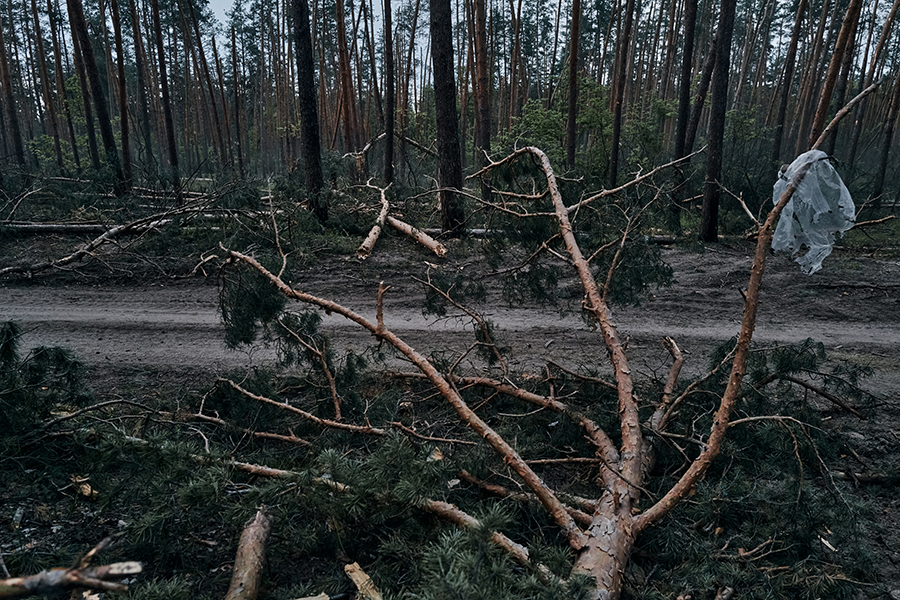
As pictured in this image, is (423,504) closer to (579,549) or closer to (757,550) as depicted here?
(579,549)

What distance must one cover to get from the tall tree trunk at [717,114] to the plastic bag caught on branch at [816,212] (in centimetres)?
800

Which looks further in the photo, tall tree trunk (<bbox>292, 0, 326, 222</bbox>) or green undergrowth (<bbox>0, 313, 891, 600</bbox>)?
tall tree trunk (<bbox>292, 0, 326, 222</bbox>)

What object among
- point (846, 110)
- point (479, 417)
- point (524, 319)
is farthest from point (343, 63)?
point (846, 110)

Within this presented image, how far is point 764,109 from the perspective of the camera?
41.8 m

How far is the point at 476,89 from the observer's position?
18.2 metres

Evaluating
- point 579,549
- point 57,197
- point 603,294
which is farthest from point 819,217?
point 57,197

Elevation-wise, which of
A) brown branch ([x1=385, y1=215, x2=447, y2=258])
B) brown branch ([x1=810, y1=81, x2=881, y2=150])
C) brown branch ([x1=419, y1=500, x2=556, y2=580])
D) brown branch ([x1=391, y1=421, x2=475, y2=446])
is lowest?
brown branch ([x1=419, y1=500, x2=556, y2=580])

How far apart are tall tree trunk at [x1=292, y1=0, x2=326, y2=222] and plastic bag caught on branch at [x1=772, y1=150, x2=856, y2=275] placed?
9.51 m

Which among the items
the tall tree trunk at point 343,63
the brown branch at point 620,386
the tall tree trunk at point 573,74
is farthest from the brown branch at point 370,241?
the tall tree trunk at point 343,63

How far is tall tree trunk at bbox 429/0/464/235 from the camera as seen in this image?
1088 cm

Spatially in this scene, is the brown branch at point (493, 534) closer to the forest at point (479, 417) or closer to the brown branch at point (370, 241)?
the forest at point (479, 417)

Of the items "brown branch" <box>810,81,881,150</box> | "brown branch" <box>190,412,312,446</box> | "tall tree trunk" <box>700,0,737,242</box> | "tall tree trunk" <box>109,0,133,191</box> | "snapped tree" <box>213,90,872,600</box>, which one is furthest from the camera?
"tall tree trunk" <box>109,0,133,191</box>

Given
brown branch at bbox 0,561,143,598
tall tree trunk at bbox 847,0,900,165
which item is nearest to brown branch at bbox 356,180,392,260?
brown branch at bbox 0,561,143,598

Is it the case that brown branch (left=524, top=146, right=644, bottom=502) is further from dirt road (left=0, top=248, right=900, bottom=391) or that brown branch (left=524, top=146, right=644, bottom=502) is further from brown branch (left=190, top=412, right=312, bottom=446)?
brown branch (left=190, top=412, right=312, bottom=446)
